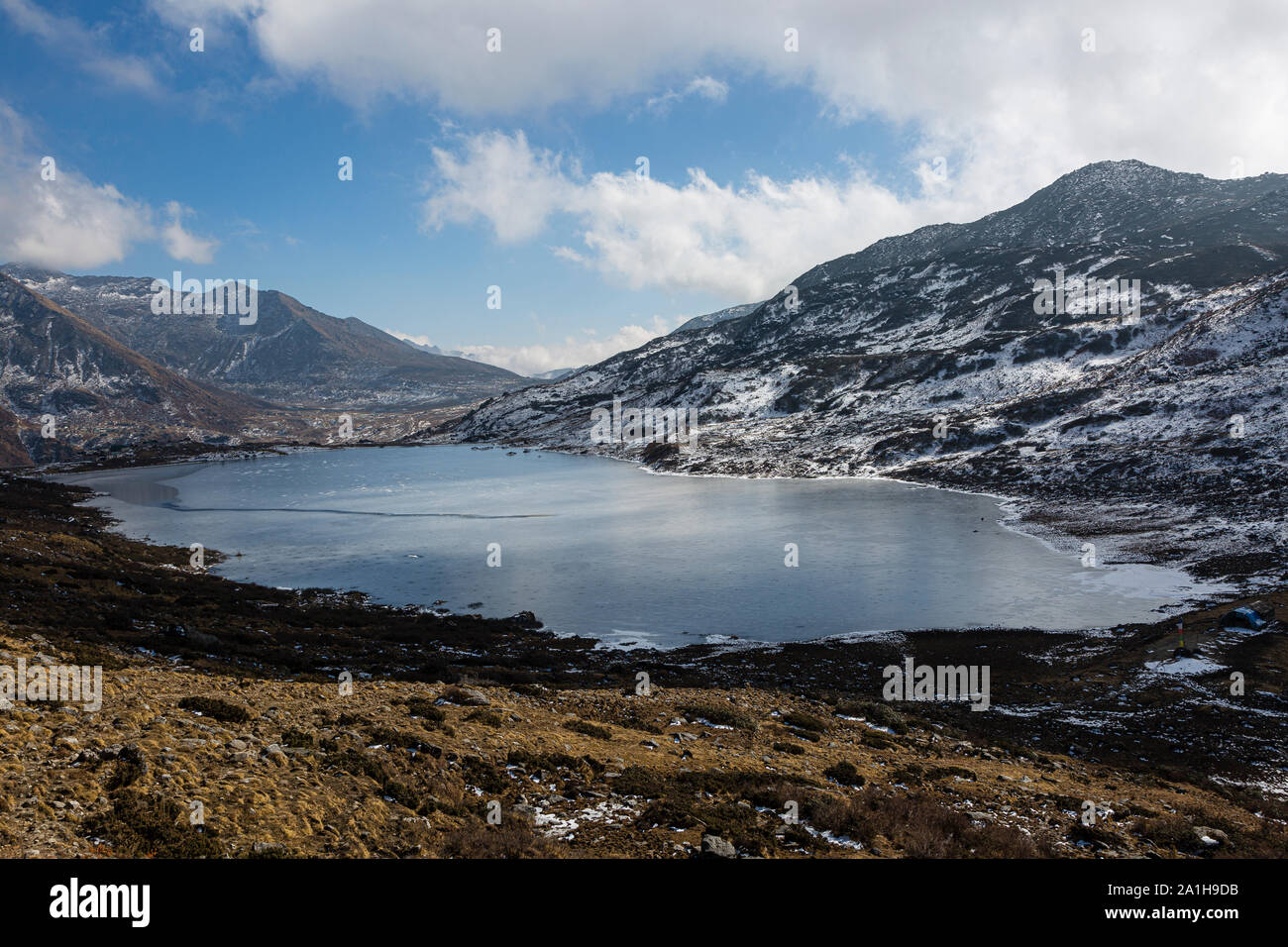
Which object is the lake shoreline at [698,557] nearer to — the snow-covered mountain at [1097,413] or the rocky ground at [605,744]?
the rocky ground at [605,744]

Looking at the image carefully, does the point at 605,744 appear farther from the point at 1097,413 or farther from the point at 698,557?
the point at 1097,413

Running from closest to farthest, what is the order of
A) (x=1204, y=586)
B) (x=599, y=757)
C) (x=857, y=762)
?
1. (x=599, y=757)
2. (x=857, y=762)
3. (x=1204, y=586)

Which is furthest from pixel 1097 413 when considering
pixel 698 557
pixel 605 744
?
pixel 605 744

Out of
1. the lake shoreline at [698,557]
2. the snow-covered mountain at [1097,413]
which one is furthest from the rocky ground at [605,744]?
the snow-covered mountain at [1097,413]

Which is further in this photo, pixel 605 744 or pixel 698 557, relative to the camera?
pixel 698 557

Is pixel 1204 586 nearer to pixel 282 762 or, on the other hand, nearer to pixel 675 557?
pixel 675 557
